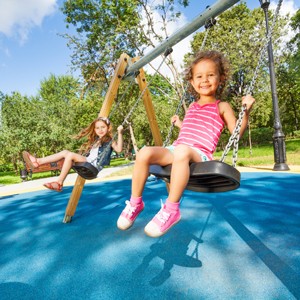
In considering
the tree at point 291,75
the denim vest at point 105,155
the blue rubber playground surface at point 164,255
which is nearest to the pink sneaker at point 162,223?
the blue rubber playground surface at point 164,255

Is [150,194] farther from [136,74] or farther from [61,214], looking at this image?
[136,74]

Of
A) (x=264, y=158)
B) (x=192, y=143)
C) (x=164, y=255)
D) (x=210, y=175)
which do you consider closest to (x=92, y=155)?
(x=164, y=255)

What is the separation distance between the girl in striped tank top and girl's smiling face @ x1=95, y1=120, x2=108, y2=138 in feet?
5.35

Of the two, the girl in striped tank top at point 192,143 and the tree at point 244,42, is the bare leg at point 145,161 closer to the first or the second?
the girl in striped tank top at point 192,143

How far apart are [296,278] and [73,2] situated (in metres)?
14.1

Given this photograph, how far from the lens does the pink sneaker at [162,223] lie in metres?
1.72

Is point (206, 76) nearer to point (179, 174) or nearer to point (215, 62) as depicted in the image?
point (215, 62)

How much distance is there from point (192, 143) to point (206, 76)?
23.4 inches

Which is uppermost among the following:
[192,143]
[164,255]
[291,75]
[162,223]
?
[291,75]

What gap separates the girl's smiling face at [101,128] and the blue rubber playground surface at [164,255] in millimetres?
1339

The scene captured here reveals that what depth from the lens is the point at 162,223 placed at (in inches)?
68.5

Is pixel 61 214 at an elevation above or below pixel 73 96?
below

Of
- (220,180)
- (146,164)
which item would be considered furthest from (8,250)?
(220,180)

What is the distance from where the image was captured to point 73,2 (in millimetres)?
12688
